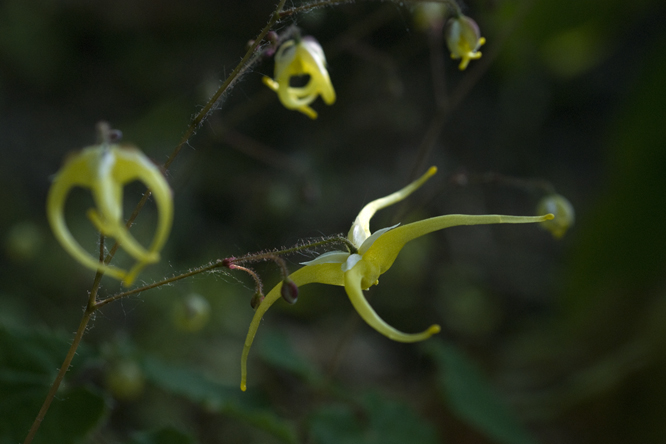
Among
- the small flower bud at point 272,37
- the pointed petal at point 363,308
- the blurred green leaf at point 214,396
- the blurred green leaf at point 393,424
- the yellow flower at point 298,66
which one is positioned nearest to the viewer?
the pointed petal at point 363,308

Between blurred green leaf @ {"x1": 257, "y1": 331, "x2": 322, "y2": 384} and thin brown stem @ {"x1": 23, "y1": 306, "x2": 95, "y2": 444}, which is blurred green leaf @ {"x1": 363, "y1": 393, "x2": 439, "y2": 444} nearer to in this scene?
blurred green leaf @ {"x1": 257, "y1": 331, "x2": 322, "y2": 384}

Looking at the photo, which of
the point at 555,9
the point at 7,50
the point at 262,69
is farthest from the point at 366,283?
the point at 7,50

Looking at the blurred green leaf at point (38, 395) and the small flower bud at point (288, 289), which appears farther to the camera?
the blurred green leaf at point (38, 395)

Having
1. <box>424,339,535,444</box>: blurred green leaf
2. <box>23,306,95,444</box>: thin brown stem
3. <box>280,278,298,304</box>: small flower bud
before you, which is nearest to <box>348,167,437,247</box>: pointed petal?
<box>280,278,298,304</box>: small flower bud

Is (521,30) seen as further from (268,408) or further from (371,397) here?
(268,408)

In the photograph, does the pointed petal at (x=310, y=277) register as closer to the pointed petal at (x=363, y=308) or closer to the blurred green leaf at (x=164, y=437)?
the pointed petal at (x=363, y=308)

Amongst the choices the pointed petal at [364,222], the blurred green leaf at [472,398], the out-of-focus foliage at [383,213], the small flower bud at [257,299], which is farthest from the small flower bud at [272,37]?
the blurred green leaf at [472,398]

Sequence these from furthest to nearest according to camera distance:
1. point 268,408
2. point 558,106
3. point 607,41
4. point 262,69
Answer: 1. point 558,106
2. point 607,41
3. point 262,69
4. point 268,408
